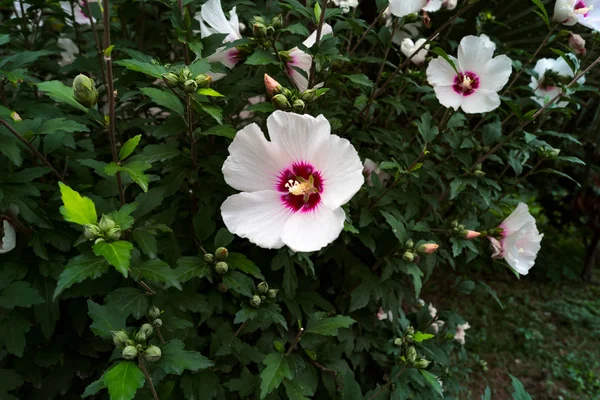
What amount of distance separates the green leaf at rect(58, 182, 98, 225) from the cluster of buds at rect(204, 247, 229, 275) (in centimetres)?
38

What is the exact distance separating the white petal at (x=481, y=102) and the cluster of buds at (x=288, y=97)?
799 mm

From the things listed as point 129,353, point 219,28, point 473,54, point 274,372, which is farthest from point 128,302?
point 473,54

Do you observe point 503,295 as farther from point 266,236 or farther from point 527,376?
point 266,236

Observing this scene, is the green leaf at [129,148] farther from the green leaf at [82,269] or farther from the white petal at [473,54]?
the white petal at [473,54]

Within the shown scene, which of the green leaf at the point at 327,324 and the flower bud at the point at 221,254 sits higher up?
the flower bud at the point at 221,254

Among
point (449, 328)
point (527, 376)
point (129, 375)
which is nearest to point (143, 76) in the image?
point (129, 375)

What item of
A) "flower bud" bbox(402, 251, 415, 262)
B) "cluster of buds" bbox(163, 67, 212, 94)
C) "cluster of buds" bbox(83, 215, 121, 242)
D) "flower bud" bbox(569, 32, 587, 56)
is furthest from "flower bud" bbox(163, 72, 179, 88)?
"flower bud" bbox(569, 32, 587, 56)

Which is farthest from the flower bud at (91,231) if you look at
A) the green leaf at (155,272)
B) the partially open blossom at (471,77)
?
the partially open blossom at (471,77)

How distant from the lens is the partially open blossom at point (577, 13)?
1.63 metres

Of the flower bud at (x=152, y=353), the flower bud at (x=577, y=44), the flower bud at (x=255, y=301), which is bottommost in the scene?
the flower bud at (x=255, y=301)

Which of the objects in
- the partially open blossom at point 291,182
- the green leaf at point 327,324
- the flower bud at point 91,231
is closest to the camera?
the flower bud at point 91,231

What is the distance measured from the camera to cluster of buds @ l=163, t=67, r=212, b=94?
3.59ft

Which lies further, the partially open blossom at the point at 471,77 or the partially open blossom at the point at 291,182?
the partially open blossom at the point at 471,77

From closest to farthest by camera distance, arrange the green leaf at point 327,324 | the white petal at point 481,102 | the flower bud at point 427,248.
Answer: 1. the green leaf at point 327,324
2. the flower bud at point 427,248
3. the white petal at point 481,102
